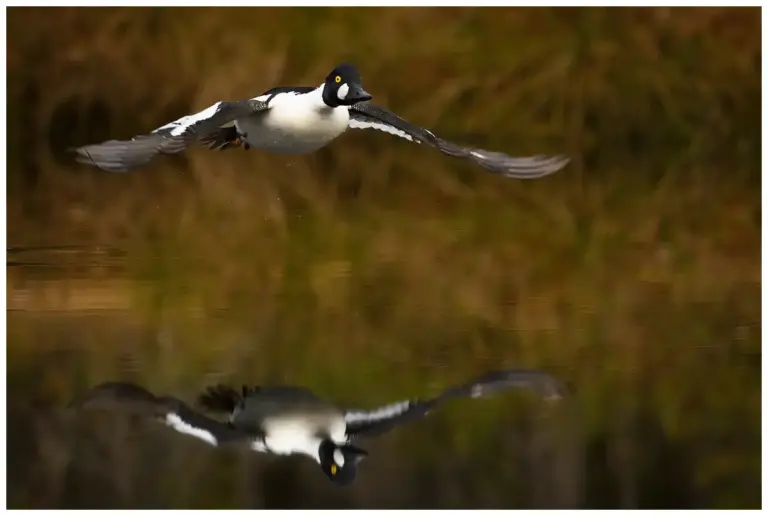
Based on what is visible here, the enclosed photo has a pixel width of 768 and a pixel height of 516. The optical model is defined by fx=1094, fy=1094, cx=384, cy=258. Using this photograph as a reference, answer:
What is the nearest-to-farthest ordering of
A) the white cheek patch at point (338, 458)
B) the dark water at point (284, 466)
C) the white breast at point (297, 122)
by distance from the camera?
the dark water at point (284, 466) < the white cheek patch at point (338, 458) < the white breast at point (297, 122)

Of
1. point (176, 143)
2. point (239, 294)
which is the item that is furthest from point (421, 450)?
point (239, 294)

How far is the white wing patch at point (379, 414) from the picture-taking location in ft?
12.7

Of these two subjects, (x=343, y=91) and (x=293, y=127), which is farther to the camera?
(x=293, y=127)

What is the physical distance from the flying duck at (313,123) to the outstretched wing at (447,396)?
31.6 inches

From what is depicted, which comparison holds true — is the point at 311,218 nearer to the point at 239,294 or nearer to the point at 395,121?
the point at 239,294

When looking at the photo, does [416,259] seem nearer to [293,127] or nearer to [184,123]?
[293,127]

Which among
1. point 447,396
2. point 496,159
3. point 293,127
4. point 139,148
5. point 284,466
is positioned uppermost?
point 293,127

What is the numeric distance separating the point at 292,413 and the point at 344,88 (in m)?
1.62

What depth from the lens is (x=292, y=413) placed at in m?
3.88

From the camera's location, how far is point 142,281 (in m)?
6.16

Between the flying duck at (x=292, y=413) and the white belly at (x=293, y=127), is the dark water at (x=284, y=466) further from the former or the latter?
the white belly at (x=293, y=127)

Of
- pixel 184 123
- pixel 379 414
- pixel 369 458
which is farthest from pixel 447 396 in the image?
pixel 184 123

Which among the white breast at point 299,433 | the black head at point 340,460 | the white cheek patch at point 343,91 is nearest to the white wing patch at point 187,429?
the white breast at point 299,433

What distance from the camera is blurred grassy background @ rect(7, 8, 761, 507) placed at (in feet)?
11.9
